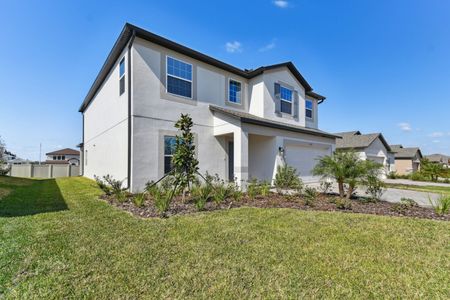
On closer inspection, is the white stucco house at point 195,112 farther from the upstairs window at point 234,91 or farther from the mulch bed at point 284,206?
the mulch bed at point 284,206

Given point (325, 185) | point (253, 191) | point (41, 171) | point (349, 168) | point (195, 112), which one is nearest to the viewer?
point (349, 168)

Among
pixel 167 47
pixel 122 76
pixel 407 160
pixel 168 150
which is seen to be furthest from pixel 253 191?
pixel 407 160

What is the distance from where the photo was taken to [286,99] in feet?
48.1

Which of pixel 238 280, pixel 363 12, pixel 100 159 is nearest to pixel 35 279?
pixel 238 280

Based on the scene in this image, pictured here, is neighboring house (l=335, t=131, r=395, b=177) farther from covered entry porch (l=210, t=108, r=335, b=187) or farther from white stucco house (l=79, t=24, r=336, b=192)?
covered entry porch (l=210, t=108, r=335, b=187)

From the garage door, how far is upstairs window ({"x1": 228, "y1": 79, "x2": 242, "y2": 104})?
4.38 m

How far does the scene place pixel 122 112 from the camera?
10.3 m

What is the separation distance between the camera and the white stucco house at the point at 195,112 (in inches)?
363

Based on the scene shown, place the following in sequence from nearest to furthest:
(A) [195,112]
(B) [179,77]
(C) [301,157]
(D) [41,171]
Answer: (B) [179,77] < (A) [195,112] < (C) [301,157] < (D) [41,171]

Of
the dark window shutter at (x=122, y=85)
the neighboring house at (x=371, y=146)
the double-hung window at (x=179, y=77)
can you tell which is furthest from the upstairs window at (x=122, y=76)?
the neighboring house at (x=371, y=146)

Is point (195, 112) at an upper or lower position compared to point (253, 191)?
upper

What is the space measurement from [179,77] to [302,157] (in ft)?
30.5

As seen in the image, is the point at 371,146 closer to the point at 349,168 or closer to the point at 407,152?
the point at 407,152

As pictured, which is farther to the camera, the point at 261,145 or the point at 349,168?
the point at 261,145
